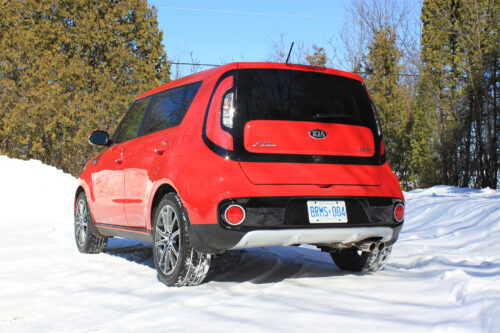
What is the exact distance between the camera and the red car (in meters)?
3.89

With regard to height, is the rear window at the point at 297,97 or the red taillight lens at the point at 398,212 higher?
Answer: the rear window at the point at 297,97

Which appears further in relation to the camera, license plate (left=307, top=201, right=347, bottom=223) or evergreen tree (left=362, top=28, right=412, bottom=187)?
evergreen tree (left=362, top=28, right=412, bottom=187)

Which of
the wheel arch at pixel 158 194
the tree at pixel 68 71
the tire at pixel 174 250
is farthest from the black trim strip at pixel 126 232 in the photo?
the tree at pixel 68 71

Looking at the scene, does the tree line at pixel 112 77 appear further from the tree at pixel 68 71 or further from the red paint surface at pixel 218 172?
the red paint surface at pixel 218 172

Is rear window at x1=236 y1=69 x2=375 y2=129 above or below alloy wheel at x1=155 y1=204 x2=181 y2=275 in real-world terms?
above

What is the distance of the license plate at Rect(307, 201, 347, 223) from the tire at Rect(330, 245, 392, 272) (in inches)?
32.0

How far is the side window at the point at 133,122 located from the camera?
5582 millimetres

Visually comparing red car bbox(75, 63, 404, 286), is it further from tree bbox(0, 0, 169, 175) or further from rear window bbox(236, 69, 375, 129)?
tree bbox(0, 0, 169, 175)

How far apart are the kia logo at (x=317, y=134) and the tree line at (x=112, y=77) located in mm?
10390

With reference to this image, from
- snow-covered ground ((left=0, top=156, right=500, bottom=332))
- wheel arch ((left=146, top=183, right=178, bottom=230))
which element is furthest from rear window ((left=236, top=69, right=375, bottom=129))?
snow-covered ground ((left=0, top=156, right=500, bottom=332))

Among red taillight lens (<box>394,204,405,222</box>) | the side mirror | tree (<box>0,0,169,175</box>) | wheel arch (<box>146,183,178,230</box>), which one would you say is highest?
tree (<box>0,0,169,175</box>)

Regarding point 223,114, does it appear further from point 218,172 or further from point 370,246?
point 370,246

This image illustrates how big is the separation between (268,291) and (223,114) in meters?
1.39

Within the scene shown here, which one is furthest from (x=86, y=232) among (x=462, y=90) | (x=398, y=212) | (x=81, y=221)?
(x=462, y=90)
